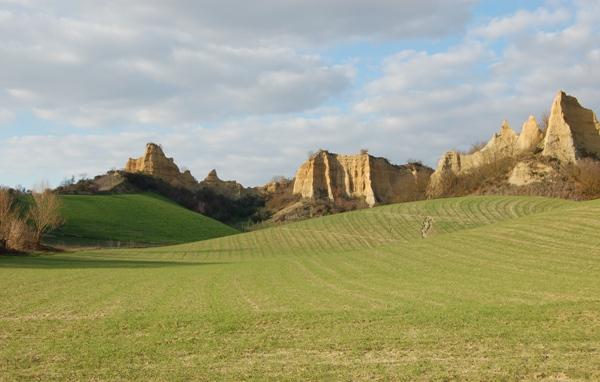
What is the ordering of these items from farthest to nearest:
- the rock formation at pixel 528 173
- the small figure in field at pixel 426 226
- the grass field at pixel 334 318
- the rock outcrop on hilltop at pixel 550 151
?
the rock outcrop on hilltop at pixel 550 151 → the rock formation at pixel 528 173 → the small figure in field at pixel 426 226 → the grass field at pixel 334 318

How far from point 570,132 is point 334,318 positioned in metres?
74.8

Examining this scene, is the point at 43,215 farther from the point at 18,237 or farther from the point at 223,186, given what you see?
the point at 223,186

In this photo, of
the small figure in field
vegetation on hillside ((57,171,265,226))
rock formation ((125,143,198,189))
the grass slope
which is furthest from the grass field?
rock formation ((125,143,198,189))

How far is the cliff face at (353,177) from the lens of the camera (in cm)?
12462

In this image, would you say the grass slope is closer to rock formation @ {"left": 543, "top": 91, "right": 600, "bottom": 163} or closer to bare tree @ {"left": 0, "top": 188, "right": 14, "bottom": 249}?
bare tree @ {"left": 0, "top": 188, "right": 14, "bottom": 249}

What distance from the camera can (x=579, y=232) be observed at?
3016cm

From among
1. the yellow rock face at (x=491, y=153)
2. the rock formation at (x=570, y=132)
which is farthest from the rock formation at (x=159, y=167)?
the rock formation at (x=570, y=132)

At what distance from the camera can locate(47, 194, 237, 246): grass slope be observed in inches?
2918

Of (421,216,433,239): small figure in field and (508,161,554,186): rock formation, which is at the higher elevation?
(508,161,554,186): rock formation

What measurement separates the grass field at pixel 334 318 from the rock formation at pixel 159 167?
109 metres

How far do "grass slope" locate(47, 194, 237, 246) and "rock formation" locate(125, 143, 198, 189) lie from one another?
31.1 metres

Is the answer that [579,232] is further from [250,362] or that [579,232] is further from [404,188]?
[404,188]

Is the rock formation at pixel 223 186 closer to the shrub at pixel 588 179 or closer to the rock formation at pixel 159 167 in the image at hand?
the rock formation at pixel 159 167

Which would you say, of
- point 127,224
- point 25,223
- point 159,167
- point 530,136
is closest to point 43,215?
point 25,223
